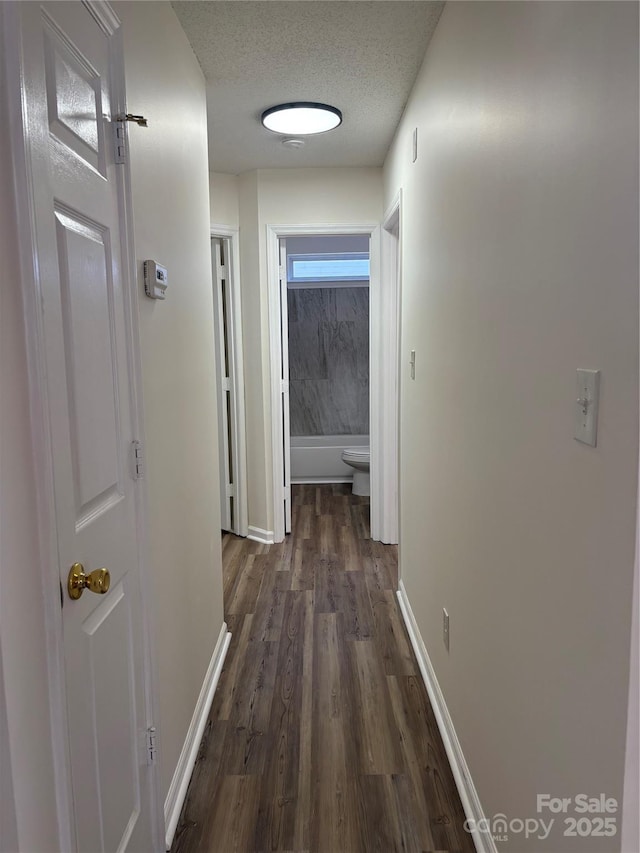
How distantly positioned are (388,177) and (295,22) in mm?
1673

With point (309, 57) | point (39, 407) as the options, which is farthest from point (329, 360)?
point (39, 407)

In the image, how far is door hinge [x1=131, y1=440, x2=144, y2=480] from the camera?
4.86 feet

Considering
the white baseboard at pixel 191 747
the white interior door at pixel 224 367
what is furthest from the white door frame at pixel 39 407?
the white interior door at pixel 224 367

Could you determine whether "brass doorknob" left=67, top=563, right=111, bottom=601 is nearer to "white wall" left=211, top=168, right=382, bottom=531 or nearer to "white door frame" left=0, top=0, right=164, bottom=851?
"white door frame" left=0, top=0, right=164, bottom=851

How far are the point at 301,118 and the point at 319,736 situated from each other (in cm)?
278

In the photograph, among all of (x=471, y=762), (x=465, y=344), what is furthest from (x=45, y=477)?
(x=471, y=762)

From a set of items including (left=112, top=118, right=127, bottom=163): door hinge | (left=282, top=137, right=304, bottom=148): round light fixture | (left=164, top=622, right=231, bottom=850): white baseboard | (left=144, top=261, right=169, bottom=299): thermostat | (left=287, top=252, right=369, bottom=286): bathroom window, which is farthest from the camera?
(left=287, top=252, right=369, bottom=286): bathroom window

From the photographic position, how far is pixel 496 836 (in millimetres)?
1497

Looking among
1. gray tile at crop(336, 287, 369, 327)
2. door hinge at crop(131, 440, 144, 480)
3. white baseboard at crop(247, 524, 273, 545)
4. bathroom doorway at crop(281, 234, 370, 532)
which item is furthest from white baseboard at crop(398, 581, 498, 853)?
gray tile at crop(336, 287, 369, 327)

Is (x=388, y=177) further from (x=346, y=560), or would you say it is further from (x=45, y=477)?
(x=45, y=477)

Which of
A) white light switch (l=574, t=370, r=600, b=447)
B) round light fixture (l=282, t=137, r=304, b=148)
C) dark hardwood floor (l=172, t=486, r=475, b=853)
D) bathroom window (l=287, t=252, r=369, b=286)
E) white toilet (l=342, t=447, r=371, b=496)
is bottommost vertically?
dark hardwood floor (l=172, t=486, r=475, b=853)

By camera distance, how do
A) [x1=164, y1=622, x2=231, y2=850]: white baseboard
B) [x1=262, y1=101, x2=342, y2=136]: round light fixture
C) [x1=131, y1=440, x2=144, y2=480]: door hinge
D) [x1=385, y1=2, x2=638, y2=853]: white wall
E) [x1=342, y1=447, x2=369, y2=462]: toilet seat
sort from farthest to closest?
1. [x1=342, y1=447, x2=369, y2=462]: toilet seat
2. [x1=262, y1=101, x2=342, y2=136]: round light fixture
3. [x1=164, y1=622, x2=231, y2=850]: white baseboard
4. [x1=131, y1=440, x2=144, y2=480]: door hinge
5. [x1=385, y1=2, x2=638, y2=853]: white wall

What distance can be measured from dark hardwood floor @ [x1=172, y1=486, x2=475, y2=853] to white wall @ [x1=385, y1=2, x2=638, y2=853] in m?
0.25

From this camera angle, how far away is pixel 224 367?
14.3 ft
